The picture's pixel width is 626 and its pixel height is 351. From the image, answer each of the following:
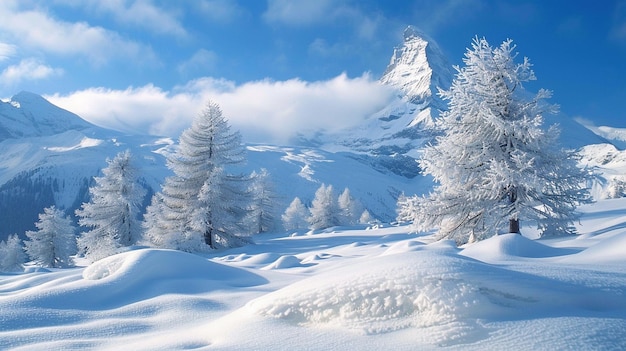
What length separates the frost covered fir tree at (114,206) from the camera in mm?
24836

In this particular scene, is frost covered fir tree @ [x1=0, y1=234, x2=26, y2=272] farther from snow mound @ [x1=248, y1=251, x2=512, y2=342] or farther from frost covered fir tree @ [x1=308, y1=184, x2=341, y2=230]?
snow mound @ [x1=248, y1=251, x2=512, y2=342]

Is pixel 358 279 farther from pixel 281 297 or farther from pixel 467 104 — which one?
pixel 467 104

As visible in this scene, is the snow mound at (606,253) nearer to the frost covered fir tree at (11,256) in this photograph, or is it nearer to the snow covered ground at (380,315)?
the snow covered ground at (380,315)

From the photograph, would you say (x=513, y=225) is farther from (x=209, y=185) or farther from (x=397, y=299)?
(x=209, y=185)

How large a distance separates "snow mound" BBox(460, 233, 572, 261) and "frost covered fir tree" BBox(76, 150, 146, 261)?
22779 mm

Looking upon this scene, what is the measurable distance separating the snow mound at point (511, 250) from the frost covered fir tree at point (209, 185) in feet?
47.5

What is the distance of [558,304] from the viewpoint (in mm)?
2881

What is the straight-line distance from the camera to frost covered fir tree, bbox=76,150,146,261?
81.5 ft

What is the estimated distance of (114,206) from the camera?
83.5ft

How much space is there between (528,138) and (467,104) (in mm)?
1766

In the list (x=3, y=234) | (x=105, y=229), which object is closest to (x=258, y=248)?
(x=105, y=229)

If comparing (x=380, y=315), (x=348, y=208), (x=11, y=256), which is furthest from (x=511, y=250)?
(x=348, y=208)

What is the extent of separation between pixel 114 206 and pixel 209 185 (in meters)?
9.75

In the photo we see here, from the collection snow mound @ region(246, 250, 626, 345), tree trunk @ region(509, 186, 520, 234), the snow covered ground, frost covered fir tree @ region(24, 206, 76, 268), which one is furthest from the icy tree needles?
frost covered fir tree @ region(24, 206, 76, 268)
